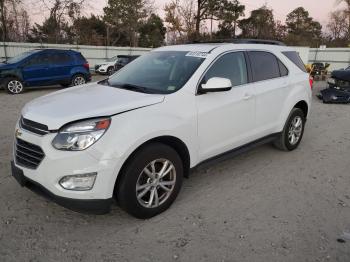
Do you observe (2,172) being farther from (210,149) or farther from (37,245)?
(210,149)

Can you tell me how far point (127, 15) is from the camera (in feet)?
113

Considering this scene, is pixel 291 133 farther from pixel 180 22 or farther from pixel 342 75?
pixel 180 22

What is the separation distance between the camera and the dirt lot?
2875 millimetres

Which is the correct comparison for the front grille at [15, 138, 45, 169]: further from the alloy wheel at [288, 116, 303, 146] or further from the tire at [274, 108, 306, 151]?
the alloy wheel at [288, 116, 303, 146]

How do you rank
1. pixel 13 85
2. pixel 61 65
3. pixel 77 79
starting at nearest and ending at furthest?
pixel 13 85 → pixel 61 65 → pixel 77 79

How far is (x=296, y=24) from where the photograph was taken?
4691 cm

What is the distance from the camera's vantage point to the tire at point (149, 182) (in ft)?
10.0

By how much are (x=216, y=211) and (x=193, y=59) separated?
5.88ft

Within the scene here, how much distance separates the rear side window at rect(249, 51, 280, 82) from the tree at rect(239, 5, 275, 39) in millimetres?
34937

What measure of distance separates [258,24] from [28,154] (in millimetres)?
39564

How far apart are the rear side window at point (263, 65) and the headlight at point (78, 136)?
7.98ft

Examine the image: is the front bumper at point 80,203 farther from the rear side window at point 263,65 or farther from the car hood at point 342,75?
the car hood at point 342,75

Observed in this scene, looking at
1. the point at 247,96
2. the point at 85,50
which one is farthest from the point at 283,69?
the point at 85,50

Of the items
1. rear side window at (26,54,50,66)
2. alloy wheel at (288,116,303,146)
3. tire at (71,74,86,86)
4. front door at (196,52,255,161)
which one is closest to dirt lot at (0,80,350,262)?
front door at (196,52,255,161)
